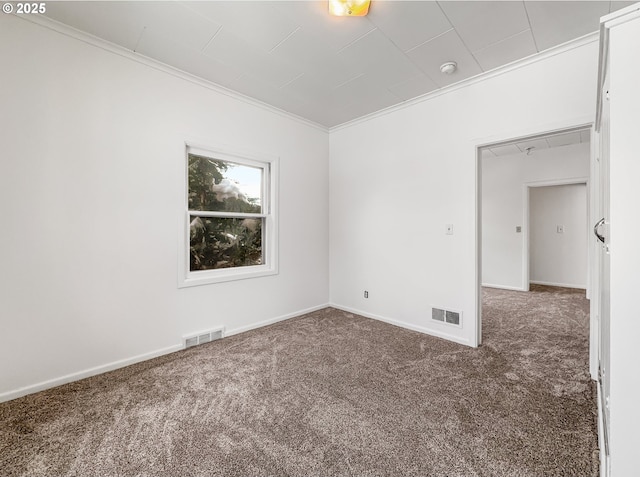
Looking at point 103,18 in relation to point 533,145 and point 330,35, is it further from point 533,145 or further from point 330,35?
point 533,145

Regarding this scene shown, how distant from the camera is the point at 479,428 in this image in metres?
1.63

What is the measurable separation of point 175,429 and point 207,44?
9.11 ft

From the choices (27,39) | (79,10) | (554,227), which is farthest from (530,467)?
(554,227)

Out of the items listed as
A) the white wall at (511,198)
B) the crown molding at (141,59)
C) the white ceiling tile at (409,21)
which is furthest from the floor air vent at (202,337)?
the white wall at (511,198)

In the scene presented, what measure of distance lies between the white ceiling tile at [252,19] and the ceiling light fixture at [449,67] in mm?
1397

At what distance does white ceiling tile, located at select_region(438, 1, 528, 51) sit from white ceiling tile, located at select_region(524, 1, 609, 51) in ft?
0.24

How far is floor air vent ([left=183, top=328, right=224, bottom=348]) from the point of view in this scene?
2.76m

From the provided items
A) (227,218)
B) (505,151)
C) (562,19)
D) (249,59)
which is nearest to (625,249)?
(562,19)

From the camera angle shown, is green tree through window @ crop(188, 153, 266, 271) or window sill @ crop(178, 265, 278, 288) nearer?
window sill @ crop(178, 265, 278, 288)

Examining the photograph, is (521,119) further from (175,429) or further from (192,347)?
(192,347)

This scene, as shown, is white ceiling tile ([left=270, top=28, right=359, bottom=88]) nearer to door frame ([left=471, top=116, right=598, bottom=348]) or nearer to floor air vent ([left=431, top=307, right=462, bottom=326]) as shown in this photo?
door frame ([left=471, top=116, right=598, bottom=348])

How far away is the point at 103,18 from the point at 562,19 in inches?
129

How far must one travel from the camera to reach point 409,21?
2.03 metres

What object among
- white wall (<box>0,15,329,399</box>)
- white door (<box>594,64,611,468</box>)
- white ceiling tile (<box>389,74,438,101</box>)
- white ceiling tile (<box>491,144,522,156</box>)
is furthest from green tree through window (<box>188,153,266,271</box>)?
white ceiling tile (<box>491,144,522,156</box>)
